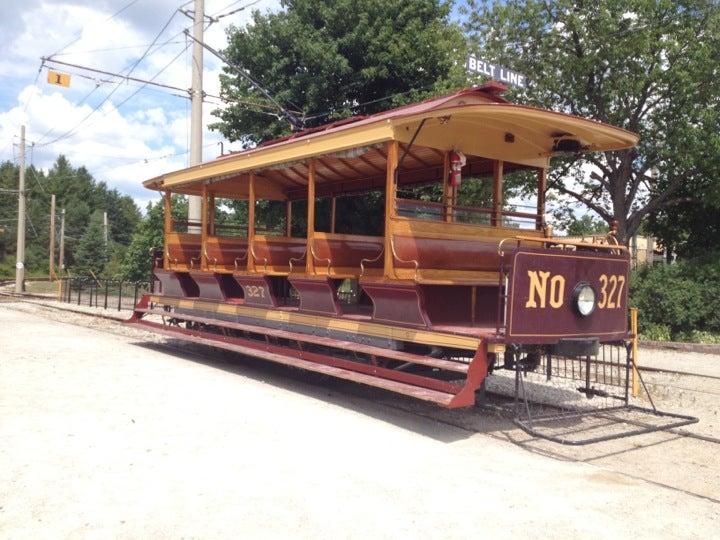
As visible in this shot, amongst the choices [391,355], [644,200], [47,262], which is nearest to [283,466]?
[391,355]

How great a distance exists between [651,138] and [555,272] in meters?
11.4

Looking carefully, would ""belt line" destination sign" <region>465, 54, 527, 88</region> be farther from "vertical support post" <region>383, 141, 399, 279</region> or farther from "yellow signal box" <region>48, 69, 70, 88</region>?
"yellow signal box" <region>48, 69, 70, 88</region>

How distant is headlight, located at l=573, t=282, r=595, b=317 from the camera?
22.2 ft

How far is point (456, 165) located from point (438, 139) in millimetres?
400

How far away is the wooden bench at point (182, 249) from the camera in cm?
1232

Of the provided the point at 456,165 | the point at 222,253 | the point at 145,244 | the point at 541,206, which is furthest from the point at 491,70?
the point at 145,244

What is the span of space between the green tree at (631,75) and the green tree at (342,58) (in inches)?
73.0

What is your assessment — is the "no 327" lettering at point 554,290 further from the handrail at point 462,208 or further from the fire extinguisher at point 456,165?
the fire extinguisher at point 456,165

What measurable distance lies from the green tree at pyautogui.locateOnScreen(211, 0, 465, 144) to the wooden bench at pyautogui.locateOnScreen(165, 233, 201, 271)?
5252mm

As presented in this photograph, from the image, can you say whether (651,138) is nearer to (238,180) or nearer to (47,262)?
(238,180)

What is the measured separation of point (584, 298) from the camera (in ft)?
22.5

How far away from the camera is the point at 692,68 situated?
1491 cm

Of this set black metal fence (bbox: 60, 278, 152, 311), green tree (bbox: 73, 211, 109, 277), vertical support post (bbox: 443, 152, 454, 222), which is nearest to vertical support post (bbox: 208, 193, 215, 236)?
vertical support post (bbox: 443, 152, 454, 222)

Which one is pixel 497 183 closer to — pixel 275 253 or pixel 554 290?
pixel 554 290
